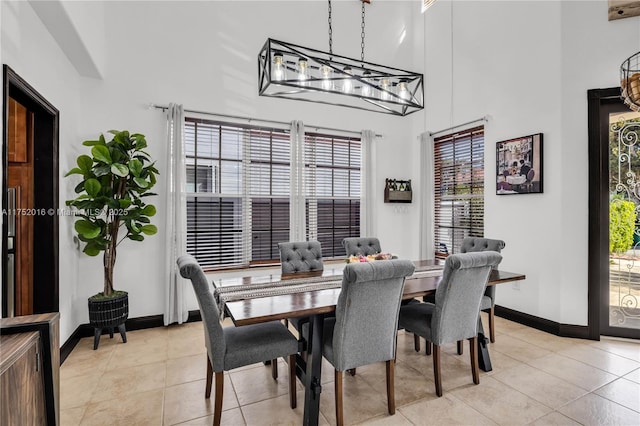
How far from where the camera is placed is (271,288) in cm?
258

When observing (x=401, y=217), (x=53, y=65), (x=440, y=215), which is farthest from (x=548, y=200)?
(x=53, y=65)

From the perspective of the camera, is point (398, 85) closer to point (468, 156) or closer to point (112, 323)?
point (468, 156)

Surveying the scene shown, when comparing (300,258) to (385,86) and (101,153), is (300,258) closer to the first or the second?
(385,86)

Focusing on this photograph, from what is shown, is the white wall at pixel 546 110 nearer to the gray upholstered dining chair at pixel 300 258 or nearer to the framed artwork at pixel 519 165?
the framed artwork at pixel 519 165

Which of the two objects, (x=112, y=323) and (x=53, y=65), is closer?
(x=53, y=65)

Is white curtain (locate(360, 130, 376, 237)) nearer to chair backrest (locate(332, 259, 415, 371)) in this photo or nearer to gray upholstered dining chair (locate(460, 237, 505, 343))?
gray upholstered dining chair (locate(460, 237, 505, 343))

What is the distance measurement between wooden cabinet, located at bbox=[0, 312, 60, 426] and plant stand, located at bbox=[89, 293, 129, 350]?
79.5 inches

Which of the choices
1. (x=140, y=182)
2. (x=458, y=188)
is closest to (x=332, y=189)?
(x=458, y=188)

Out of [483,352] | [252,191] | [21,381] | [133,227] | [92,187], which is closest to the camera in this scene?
[21,381]

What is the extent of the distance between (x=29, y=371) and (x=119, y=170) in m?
2.20

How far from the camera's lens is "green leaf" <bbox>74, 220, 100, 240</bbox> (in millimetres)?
3066

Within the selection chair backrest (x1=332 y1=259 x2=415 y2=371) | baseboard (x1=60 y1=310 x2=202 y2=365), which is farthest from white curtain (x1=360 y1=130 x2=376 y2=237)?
chair backrest (x1=332 y1=259 x2=415 y2=371)

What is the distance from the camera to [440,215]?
5.25 metres

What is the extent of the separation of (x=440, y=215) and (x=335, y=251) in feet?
5.99
